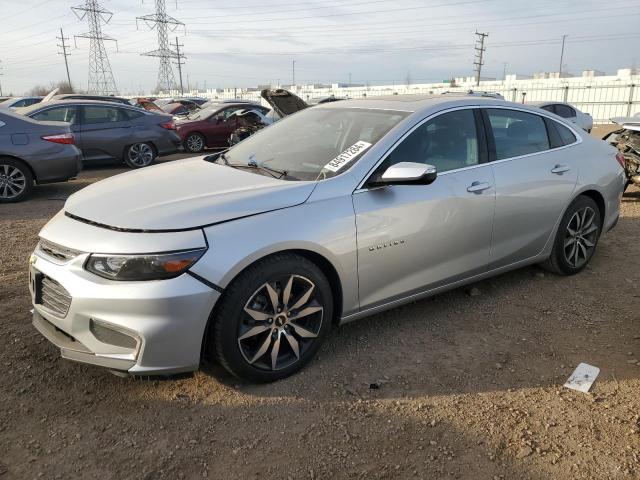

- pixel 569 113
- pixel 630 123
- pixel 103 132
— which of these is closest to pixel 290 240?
pixel 630 123

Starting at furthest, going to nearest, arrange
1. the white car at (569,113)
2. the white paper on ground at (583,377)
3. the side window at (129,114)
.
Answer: the white car at (569,113)
the side window at (129,114)
the white paper on ground at (583,377)

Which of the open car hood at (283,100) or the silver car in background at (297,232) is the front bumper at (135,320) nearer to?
the silver car in background at (297,232)

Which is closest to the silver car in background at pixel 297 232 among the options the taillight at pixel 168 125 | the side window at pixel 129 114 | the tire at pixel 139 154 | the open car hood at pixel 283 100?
the open car hood at pixel 283 100

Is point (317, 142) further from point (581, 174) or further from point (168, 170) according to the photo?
point (581, 174)

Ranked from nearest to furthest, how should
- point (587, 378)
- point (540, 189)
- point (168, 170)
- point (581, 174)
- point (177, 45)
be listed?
point (587, 378), point (168, 170), point (540, 189), point (581, 174), point (177, 45)

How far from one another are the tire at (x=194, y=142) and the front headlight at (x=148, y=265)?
1256cm

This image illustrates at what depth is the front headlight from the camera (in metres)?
2.60

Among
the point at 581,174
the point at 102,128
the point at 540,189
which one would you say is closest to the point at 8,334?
the point at 540,189

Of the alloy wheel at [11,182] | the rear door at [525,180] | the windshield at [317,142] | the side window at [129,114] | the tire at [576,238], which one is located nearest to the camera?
the windshield at [317,142]

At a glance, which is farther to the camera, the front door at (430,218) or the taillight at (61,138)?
the taillight at (61,138)

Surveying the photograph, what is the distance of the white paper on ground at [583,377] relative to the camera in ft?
10.1

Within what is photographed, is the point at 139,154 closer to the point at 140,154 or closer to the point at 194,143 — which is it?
the point at 140,154

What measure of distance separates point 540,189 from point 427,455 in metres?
2.51

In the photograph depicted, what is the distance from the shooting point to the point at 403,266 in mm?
3400
